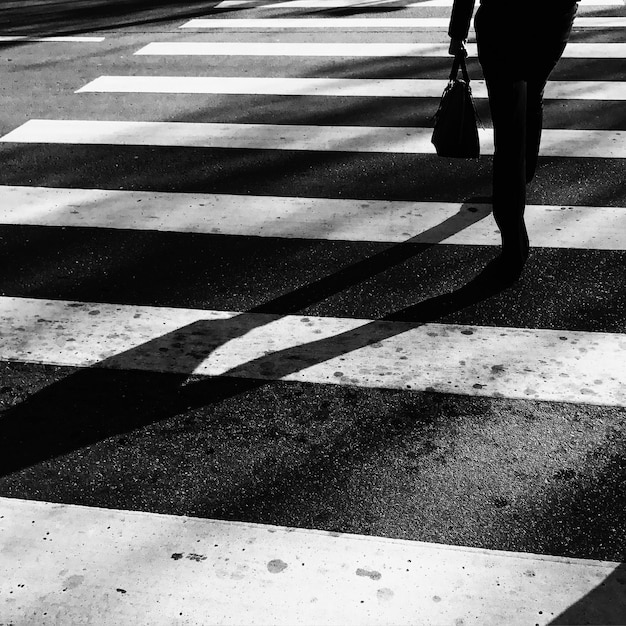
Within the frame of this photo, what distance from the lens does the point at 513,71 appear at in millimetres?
4137

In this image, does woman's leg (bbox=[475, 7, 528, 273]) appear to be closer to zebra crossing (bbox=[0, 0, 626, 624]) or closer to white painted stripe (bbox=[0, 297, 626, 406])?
zebra crossing (bbox=[0, 0, 626, 624])

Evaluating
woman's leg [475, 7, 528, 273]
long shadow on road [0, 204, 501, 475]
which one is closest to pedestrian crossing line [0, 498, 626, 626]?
long shadow on road [0, 204, 501, 475]

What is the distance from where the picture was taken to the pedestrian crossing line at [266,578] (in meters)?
2.58

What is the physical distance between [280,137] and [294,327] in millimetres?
2641

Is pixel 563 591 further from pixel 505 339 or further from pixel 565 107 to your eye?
pixel 565 107

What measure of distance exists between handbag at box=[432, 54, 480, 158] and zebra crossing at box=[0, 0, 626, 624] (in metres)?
0.52

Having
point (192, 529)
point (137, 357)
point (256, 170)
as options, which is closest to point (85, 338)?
point (137, 357)

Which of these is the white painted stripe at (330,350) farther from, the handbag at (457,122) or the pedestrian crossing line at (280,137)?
the pedestrian crossing line at (280,137)

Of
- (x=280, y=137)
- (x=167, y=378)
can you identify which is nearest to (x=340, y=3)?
(x=280, y=137)

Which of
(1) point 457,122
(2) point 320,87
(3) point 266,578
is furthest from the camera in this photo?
(2) point 320,87

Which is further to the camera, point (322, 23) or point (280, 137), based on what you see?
point (322, 23)

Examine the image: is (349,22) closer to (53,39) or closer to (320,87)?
(320,87)

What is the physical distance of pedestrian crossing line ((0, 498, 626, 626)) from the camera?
258 cm

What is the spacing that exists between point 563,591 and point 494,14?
2.48 metres
